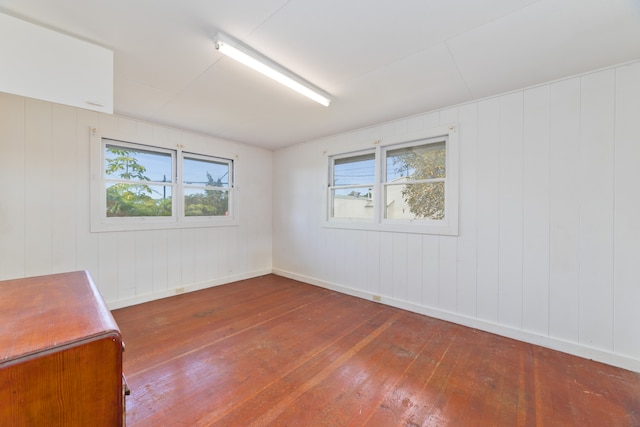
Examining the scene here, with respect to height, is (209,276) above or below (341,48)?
below

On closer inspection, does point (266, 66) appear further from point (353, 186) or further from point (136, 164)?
point (136, 164)

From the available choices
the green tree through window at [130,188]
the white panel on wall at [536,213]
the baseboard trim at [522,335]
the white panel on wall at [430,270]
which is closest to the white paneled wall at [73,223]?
the green tree through window at [130,188]

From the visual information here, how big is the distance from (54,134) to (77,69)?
1.50 metres

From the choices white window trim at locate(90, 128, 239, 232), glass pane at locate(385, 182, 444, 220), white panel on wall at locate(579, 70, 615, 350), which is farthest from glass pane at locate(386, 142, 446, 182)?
white window trim at locate(90, 128, 239, 232)

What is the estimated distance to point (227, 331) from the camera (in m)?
2.61

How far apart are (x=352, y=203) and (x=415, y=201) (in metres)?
0.99

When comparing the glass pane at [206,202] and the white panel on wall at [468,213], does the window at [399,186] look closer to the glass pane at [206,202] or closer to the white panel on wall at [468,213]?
the white panel on wall at [468,213]

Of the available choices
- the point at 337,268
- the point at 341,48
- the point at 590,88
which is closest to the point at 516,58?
the point at 590,88

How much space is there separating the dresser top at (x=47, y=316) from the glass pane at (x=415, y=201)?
305 centimetres

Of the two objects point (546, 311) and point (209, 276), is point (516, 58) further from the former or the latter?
point (209, 276)

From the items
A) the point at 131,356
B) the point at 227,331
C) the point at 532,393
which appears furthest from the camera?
the point at 227,331

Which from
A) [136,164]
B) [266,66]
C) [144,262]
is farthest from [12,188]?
[266,66]

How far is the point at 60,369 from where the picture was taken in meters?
0.80

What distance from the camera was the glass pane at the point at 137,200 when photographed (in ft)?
10.5
